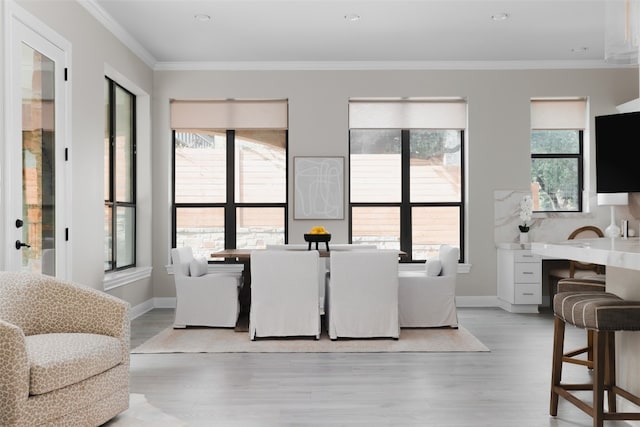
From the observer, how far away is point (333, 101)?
6641 millimetres

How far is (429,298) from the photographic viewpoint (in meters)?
5.30

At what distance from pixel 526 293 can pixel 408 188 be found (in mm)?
1763

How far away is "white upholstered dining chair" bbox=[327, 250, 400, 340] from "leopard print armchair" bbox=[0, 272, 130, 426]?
2.11 m

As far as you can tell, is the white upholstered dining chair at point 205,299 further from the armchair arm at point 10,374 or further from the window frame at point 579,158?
the window frame at point 579,158

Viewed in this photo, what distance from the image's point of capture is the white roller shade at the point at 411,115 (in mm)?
6699

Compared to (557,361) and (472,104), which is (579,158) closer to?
(472,104)

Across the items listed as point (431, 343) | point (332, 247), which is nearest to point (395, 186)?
point (332, 247)

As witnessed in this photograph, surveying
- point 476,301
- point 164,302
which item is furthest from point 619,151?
point 164,302

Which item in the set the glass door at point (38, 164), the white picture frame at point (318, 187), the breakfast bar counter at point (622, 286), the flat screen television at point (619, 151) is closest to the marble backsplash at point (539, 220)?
the white picture frame at point (318, 187)

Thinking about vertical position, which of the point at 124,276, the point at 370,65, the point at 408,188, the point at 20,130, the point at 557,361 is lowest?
the point at 557,361

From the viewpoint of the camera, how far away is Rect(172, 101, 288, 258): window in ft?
22.3

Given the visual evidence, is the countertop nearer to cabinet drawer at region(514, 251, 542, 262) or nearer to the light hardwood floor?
the light hardwood floor

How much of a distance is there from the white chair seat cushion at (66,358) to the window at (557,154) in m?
5.36

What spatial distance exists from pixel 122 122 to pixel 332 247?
2.61 meters
